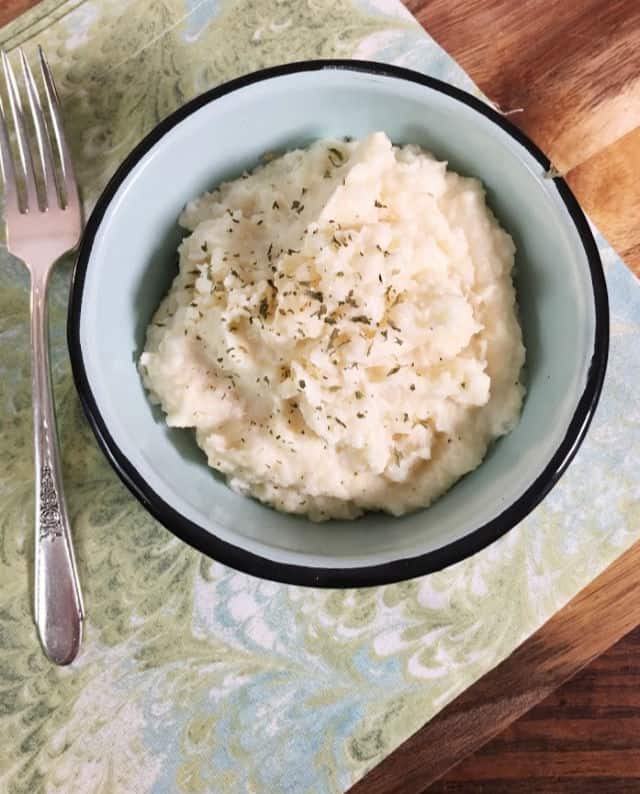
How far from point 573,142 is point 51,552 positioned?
4.72ft

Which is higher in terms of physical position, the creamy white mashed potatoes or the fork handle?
the creamy white mashed potatoes

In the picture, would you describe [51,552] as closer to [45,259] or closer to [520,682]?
[45,259]

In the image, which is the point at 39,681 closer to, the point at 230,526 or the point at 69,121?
the point at 230,526

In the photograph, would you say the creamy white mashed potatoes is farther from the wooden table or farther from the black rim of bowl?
the wooden table

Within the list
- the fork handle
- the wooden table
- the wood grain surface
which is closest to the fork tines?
the wooden table

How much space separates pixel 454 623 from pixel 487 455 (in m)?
0.40

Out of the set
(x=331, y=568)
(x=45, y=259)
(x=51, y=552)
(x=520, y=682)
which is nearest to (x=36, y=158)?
(x=45, y=259)

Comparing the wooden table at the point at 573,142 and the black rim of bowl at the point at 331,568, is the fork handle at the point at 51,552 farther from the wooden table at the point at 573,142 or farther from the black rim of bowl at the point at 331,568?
the wooden table at the point at 573,142

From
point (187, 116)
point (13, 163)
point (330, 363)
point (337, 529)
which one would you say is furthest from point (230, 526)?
point (13, 163)

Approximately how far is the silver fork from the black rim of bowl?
29cm

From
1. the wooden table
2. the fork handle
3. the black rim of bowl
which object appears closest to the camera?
the black rim of bowl

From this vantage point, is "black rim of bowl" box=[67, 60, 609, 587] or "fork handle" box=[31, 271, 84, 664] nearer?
"black rim of bowl" box=[67, 60, 609, 587]

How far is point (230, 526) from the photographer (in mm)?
1519

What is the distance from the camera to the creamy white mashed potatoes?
4.65ft
